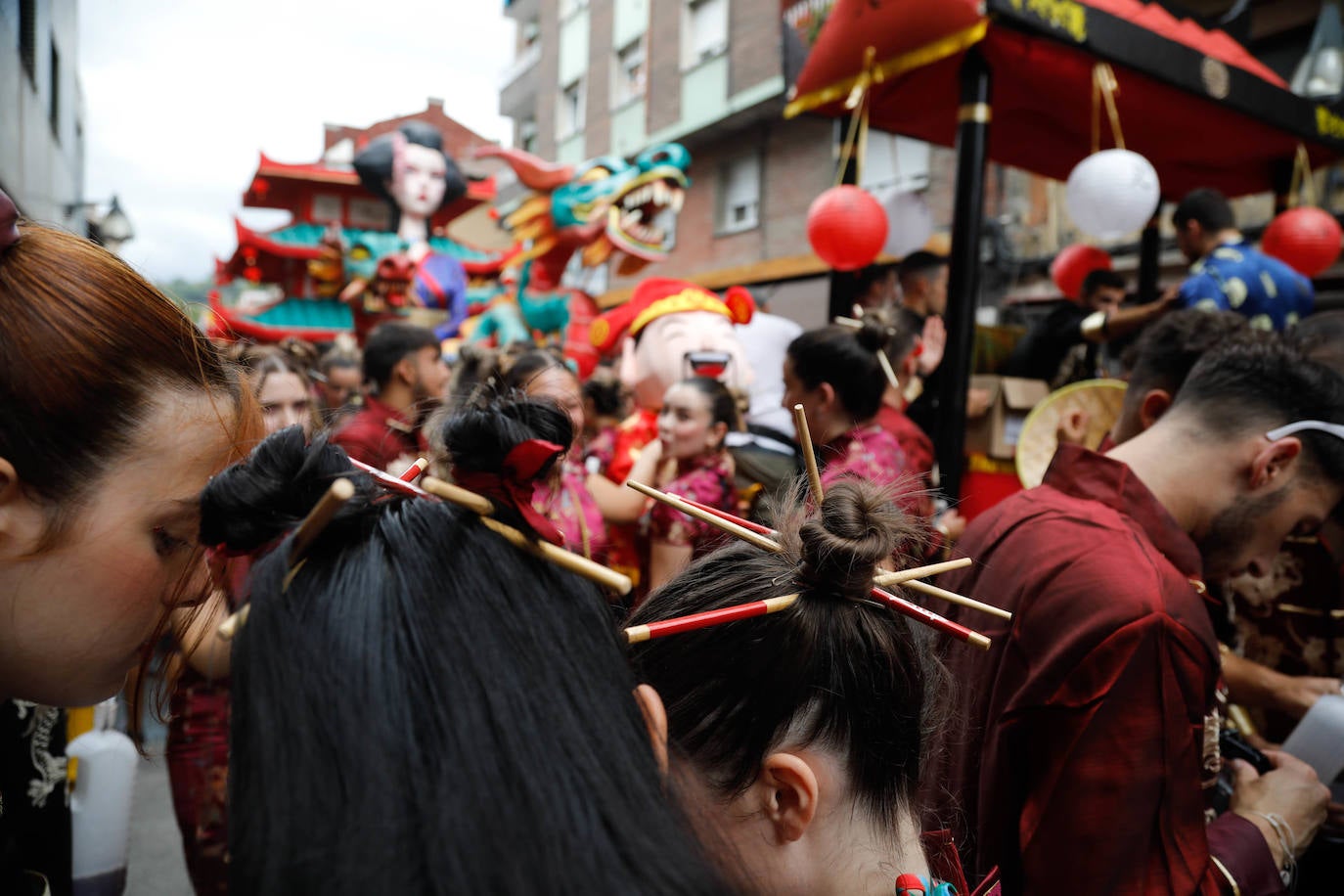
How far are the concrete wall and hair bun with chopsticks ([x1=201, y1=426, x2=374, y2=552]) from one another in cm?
335

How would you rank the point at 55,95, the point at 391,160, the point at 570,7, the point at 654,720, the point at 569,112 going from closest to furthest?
the point at 654,720, the point at 55,95, the point at 391,160, the point at 570,7, the point at 569,112

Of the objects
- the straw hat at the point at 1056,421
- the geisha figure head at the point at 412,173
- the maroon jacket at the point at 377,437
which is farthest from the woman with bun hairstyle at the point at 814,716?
the geisha figure head at the point at 412,173

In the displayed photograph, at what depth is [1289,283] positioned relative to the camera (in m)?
3.73

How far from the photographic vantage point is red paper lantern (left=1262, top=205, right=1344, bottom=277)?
4.42 meters

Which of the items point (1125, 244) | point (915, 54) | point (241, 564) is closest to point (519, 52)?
point (1125, 244)

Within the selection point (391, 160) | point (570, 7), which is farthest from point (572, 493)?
point (570, 7)

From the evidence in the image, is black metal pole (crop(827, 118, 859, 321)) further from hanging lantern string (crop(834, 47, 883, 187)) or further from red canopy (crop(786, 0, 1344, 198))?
red canopy (crop(786, 0, 1344, 198))

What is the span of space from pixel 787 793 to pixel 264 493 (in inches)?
22.2

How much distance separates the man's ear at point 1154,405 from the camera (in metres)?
1.99

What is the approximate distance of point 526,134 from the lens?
1828 centimetres

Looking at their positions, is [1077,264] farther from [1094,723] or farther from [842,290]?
[1094,723]

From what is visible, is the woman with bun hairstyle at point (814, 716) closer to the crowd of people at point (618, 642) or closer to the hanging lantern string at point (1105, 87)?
the crowd of people at point (618, 642)

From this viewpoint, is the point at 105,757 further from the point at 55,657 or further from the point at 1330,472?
the point at 1330,472

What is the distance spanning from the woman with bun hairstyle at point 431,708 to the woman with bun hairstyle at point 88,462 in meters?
0.32
